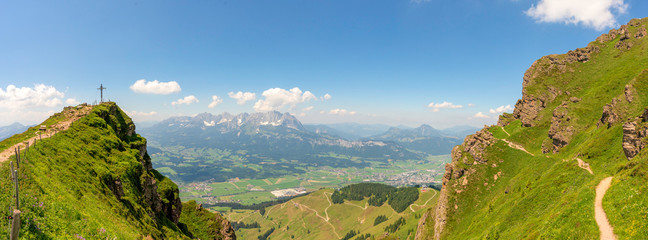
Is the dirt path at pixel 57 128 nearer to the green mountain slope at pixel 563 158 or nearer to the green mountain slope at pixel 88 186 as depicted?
the green mountain slope at pixel 88 186

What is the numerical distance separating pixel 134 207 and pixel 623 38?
215719 mm

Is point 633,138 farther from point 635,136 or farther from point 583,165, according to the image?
point 583,165

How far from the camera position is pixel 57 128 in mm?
49969

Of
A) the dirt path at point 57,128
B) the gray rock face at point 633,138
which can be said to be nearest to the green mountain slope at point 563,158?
the gray rock face at point 633,138

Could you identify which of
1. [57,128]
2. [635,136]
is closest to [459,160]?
[635,136]

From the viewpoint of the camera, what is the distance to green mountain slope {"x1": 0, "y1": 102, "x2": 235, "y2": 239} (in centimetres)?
2295

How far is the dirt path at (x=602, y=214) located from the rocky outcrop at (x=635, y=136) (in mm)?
11645

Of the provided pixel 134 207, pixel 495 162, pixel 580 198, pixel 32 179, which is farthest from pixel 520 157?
pixel 32 179

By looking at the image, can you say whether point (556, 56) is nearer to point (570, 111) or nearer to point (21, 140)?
point (570, 111)

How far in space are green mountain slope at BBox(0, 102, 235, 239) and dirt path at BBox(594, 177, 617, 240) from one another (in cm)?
6080

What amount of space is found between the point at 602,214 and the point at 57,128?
320 ft

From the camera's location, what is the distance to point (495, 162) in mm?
109000

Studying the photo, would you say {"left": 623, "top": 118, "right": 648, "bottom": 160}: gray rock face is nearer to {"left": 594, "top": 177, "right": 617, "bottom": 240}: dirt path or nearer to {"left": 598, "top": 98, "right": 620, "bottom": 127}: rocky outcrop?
{"left": 594, "top": 177, "right": 617, "bottom": 240}: dirt path

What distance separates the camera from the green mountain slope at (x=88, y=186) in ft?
75.3
